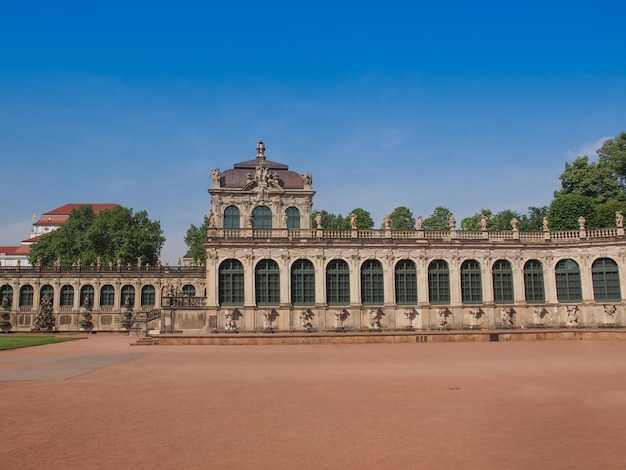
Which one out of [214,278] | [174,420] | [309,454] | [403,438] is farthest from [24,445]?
[214,278]

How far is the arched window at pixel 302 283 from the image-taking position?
40.5m

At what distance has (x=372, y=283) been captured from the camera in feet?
136

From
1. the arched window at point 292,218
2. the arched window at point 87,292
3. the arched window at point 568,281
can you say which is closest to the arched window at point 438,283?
the arched window at point 568,281

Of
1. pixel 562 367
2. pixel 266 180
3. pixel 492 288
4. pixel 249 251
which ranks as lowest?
pixel 562 367

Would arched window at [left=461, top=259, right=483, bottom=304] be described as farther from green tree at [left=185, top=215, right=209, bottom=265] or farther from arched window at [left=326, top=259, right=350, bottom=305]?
green tree at [left=185, top=215, right=209, bottom=265]

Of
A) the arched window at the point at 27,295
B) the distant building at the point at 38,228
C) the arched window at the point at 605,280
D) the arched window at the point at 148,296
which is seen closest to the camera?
the arched window at the point at 605,280

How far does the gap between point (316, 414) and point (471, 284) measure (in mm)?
33274

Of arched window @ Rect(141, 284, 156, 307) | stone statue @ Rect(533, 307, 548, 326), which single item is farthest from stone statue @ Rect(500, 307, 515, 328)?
arched window @ Rect(141, 284, 156, 307)

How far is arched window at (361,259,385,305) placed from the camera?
41281 millimetres

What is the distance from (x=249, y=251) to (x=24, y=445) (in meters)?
30.6

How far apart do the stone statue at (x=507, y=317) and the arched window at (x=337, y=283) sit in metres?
12.8

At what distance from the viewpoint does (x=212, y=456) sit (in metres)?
8.84

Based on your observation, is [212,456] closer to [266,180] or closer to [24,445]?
[24,445]

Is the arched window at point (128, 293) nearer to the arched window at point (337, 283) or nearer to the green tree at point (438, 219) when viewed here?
the arched window at point (337, 283)
